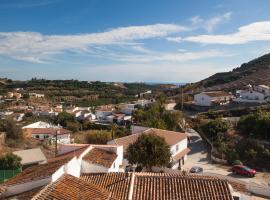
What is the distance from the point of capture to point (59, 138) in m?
56.7

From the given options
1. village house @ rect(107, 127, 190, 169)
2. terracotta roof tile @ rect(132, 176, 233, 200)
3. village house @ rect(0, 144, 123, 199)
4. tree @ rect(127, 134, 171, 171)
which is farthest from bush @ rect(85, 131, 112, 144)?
terracotta roof tile @ rect(132, 176, 233, 200)

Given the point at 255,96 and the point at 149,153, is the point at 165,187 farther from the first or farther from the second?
the point at 255,96

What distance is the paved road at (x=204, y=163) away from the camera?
1153 inches

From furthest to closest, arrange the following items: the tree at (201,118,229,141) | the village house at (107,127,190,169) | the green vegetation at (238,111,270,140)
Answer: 1. the tree at (201,118,229,141)
2. the green vegetation at (238,111,270,140)
3. the village house at (107,127,190,169)

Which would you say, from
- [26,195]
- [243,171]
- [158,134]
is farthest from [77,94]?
[26,195]

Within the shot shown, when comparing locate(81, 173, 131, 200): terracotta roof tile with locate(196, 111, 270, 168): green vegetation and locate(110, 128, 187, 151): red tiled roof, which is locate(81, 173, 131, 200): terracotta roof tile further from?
locate(196, 111, 270, 168): green vegetation

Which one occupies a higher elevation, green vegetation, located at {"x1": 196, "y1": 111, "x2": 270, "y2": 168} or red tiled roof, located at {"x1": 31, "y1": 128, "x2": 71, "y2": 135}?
green vegetation, located at {"x1": 196, "y1": 111, "x2": 270, "y2": 168}

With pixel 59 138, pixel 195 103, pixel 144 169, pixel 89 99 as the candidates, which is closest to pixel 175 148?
pixel 144 169

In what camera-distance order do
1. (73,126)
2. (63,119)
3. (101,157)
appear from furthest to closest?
1. (63,119)
2. (73,126)
3. (101,157)

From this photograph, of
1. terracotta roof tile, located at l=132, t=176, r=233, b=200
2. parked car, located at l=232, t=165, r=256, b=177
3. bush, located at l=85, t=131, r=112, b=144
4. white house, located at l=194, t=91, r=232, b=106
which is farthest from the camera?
white house, located at l=194, t=91, r=232, b=106

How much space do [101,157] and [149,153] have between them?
7996mm

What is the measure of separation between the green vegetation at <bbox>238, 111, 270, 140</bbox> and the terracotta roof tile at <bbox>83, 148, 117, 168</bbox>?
24.7 m

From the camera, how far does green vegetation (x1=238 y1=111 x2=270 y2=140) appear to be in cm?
4003

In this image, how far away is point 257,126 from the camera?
40719 mm
